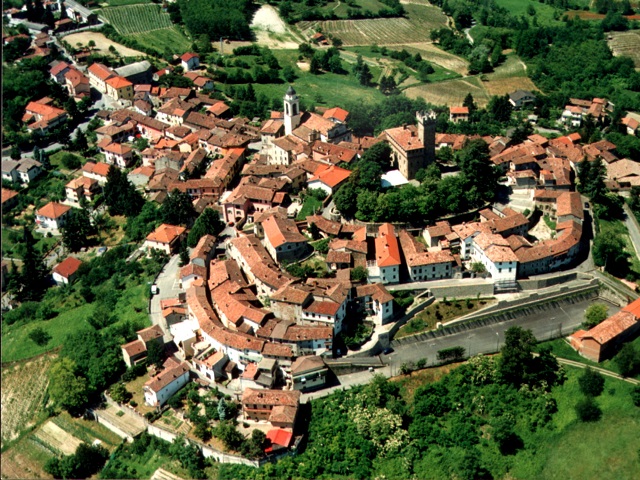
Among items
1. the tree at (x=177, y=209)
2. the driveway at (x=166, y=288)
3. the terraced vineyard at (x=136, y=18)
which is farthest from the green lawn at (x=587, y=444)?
the terraced vineyard at (x=136, y=18)

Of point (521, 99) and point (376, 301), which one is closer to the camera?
point (376, 301)

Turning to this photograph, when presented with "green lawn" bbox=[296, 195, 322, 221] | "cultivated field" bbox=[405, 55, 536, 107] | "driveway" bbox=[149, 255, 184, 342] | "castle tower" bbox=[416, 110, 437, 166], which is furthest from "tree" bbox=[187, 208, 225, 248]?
"cultivated field" bbox=[405, 55, 536, 107]

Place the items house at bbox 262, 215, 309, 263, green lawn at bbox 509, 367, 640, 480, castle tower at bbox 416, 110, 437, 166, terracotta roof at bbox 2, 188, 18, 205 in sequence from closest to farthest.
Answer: green lawn at bbox 509, 367, 640, 480
house at bbox 262, 215, 309, 263
castle tower at bbox 416, 110, 437, 166
terracotta roof at bbox 2, 188, 18, 205

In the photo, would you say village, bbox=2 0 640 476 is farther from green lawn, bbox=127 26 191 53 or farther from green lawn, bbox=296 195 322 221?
green lawn, bbox=127 26 191 53

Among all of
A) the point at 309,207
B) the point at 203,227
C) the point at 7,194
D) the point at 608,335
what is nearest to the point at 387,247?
the point at 309,207

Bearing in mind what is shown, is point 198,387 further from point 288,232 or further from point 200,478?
point 288,232

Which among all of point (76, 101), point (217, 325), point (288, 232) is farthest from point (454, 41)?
point (217, 325)

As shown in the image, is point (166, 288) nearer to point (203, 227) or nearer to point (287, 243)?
point (203, 227)
